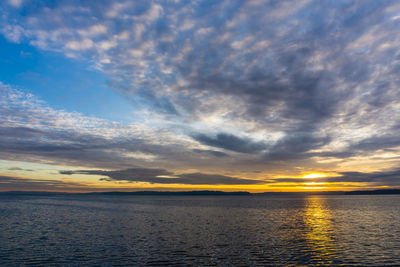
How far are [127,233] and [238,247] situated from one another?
25333 millimetres

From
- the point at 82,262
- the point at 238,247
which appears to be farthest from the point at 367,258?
the point at 82,262

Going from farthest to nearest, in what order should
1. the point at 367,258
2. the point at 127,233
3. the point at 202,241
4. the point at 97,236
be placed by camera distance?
the point at 127,233 < the point at 97,236 < the point at 202,241 < the point at 367,258

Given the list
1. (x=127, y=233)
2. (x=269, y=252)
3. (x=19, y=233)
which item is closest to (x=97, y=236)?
(x=127, y=233)

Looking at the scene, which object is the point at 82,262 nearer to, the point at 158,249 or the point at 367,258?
the point at 158,249

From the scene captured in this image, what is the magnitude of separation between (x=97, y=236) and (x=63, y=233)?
342 inches

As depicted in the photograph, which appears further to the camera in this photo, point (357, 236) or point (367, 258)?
point (357, 236)

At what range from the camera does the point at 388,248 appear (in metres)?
40.0

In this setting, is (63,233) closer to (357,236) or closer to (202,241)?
(202,241)

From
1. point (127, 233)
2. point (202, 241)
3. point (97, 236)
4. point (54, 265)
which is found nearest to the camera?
point (54, 265)

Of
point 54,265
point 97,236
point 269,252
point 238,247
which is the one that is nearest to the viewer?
point 54,265

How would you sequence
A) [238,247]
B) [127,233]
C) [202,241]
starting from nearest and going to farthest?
[238,247]
[202,241]
[127,233]

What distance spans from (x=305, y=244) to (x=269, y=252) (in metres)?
10.1

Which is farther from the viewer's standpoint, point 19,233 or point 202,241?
point 19,233

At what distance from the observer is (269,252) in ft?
124
